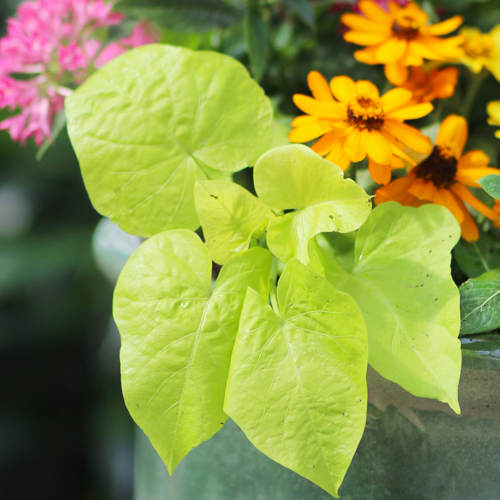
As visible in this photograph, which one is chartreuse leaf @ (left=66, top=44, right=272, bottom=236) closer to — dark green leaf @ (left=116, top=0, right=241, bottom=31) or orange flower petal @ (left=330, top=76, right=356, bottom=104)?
orange flower petal @ (left=330, top=76, right=356, bottom=104)

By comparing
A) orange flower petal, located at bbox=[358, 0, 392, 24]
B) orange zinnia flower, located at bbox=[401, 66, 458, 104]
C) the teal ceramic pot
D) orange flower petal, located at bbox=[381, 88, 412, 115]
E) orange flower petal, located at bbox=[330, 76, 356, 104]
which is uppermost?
orange flower petal, located at bbox=[358, 0, 392, 24]

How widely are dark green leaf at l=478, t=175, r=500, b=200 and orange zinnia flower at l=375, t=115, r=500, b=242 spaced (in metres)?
0.04

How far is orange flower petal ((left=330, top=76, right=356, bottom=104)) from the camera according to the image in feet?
0.82

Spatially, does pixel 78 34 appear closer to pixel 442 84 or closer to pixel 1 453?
pixel 442 84

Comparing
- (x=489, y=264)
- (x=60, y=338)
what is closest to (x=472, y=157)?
(x=489, y=264)

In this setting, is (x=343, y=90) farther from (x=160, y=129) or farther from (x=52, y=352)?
(x=52, y=352)

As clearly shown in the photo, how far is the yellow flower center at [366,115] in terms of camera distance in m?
Result: 0.24

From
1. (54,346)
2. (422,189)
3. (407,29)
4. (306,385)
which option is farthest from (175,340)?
(54,346)

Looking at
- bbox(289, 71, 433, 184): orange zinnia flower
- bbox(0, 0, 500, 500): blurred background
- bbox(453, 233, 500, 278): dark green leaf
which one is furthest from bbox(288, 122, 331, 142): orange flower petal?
bbox(0, 0, 500, 500): blurred background

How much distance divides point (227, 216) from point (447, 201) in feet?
0.42

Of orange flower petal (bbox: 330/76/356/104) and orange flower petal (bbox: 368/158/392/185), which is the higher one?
orange flower petal (bbox: 330/76/356/104)

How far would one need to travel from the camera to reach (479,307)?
21cm

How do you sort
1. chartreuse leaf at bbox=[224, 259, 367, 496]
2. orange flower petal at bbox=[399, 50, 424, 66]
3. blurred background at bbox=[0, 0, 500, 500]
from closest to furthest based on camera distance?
chartreuse leaf at bbox=[224, 259, 367, 496]
orange flower petal at bbox=[399, 50, 424, 66]
blurred background at bbox=[0, 0, 500, 500]

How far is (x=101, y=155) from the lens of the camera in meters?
0.22
